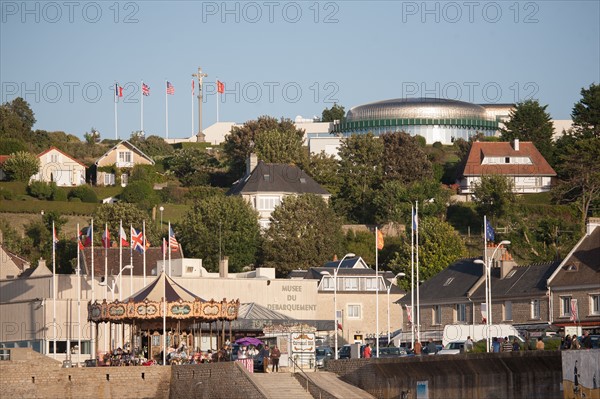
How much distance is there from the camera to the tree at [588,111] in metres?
141

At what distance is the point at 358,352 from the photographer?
205 ft

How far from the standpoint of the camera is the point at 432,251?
4242 inches

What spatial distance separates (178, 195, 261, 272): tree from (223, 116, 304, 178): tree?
1111 inches

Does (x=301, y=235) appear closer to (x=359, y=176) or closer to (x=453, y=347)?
(x=359, y=176)

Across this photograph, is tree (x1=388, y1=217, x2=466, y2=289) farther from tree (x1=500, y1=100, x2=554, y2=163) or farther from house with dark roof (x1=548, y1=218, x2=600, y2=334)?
tree (x1=500, y1=100, x2=554, y2=163)

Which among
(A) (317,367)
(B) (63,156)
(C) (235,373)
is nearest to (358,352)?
(A) (317,367)

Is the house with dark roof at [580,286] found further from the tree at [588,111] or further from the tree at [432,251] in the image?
the tree at [588,111]

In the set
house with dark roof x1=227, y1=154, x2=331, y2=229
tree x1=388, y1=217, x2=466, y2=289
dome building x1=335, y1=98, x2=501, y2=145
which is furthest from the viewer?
dome building x1=335, y1=98, x2=501, y2=145

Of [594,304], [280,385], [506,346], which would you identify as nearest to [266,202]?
[594,304]

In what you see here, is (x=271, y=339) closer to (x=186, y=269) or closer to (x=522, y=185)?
(x=186, y=269)

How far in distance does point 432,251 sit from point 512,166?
38.7 m

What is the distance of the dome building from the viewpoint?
180375 millimetres

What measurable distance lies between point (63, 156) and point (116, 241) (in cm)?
3983

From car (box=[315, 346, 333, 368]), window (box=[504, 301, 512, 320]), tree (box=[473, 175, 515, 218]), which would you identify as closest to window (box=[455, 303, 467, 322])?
window (box=[504, 301, 512, 320])
